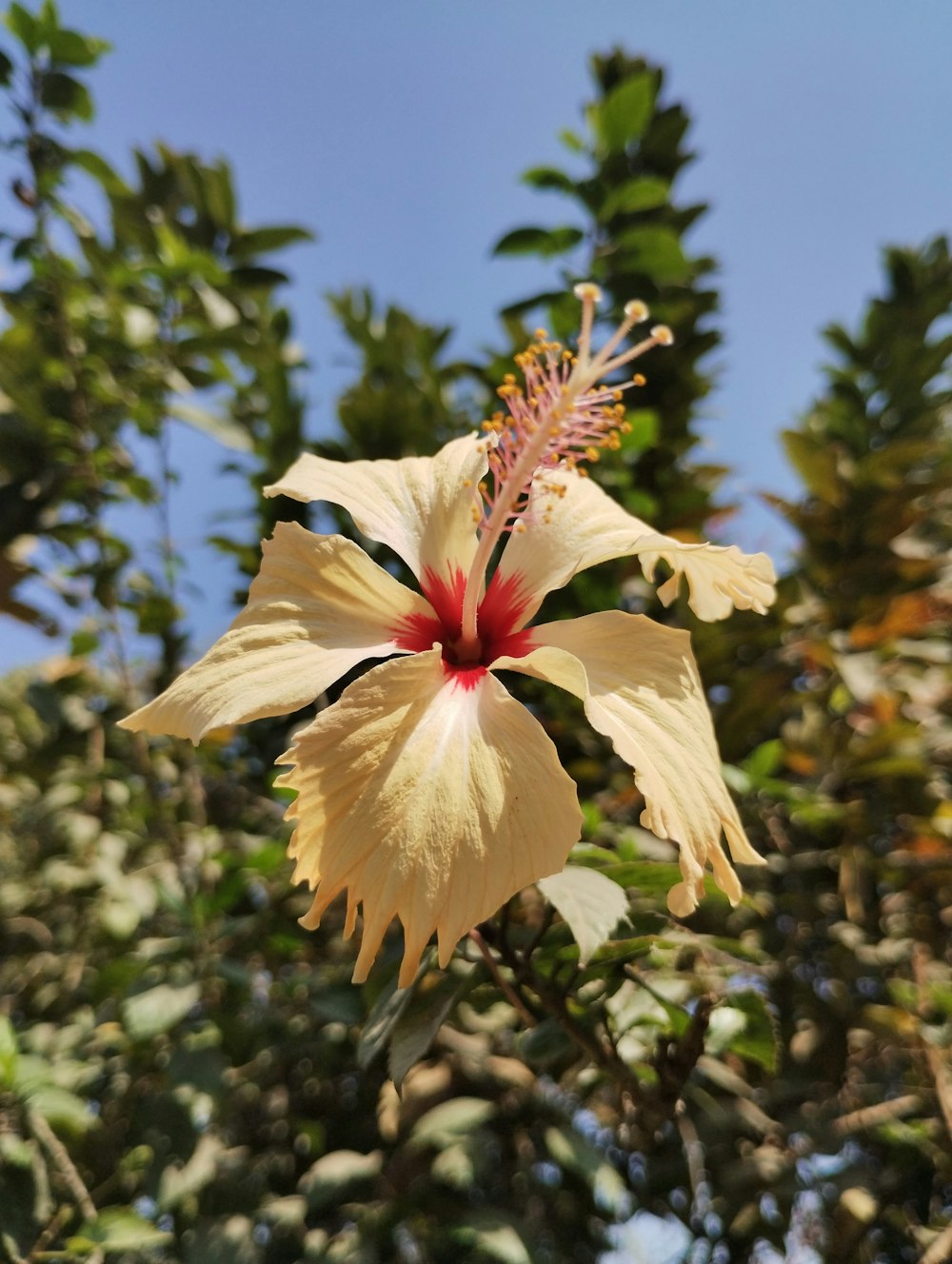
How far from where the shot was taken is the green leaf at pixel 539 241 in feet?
6.34

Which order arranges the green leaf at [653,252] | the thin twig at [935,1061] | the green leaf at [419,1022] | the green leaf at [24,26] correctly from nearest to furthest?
1. the green leaf at [419,1022]
2. the thin twig at [935,1061]
3. the green leaf at [24,26]
4. the green leaf at [653,252]

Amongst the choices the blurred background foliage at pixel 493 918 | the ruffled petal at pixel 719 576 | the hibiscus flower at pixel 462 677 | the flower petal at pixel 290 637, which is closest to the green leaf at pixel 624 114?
the blurred background foliage at pixel 493 918

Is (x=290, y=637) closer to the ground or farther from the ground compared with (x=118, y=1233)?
farther from the ground

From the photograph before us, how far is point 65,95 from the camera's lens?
70.1 inches

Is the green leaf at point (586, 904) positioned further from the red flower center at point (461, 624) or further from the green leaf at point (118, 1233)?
the green leaf at point (118, 1233)

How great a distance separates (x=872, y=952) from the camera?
182cm

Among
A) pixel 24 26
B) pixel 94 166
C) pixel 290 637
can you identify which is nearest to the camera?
pixel 290 637

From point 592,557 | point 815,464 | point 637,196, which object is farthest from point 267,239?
point 592,557

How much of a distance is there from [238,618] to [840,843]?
177 cm

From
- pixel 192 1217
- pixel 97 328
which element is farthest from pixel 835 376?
pixel 192 1217

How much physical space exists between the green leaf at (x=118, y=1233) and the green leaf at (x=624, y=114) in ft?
7.82

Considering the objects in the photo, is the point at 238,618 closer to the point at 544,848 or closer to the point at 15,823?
the point at 544,848

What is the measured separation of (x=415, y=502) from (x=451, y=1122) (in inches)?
39.9

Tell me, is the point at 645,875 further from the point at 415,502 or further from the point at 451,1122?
the point at 451,1122
